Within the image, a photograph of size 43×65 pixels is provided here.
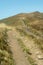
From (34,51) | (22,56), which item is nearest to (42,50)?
(34,51)

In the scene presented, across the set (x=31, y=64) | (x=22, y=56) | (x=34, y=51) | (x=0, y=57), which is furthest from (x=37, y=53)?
(x=0, y=57)

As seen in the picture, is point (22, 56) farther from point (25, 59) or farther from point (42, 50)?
point (42, 50)

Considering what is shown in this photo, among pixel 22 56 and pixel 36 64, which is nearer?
pixel 36 64

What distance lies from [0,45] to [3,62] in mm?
4363

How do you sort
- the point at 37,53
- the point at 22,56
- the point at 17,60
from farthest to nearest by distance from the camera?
the point at 37,53 → the point at 22,56 → the point at 17,60

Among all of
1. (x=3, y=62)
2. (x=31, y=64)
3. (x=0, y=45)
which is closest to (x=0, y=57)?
(x=3, y=62)

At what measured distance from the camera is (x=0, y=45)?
2033 cm

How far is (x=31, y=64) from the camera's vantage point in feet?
58.6

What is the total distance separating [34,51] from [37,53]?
0.87m

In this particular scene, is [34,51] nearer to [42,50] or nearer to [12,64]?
[42,50]

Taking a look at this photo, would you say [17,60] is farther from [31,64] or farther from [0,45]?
[0,45]

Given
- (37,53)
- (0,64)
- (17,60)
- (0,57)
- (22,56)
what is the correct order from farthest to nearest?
(37,53) < (22,56) < (17,60) < (0,57) < (0,64)

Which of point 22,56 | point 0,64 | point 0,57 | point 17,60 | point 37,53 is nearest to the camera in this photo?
point 0,64

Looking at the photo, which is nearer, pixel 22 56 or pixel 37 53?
pixel 22 56
